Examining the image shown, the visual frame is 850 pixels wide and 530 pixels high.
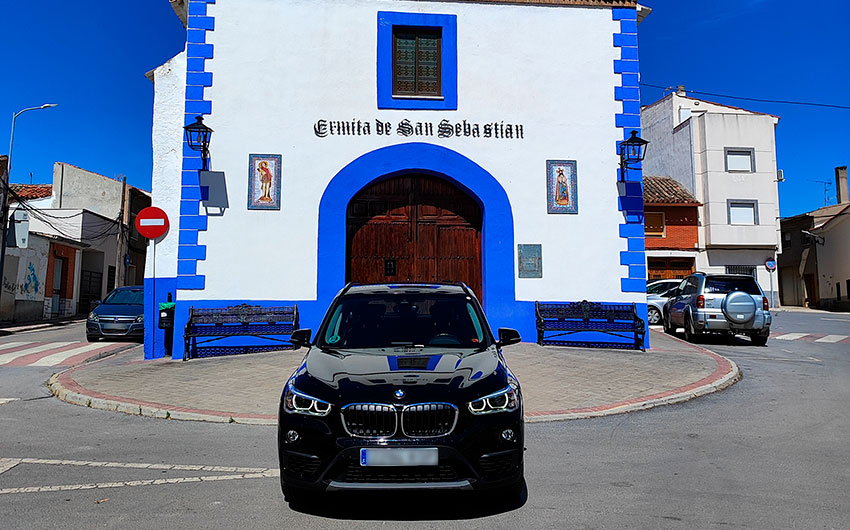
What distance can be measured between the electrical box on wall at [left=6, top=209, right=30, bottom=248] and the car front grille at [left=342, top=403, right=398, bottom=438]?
26609 millimetres

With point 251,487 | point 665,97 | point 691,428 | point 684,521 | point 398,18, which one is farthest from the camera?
point 665,97

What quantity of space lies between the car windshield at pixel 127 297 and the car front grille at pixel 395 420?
603 inches

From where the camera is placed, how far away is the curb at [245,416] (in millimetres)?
7367

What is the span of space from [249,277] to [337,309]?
24.5 feet

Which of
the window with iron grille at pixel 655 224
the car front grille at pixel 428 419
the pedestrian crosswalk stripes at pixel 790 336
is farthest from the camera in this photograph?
the window with iron grille at pixel 655 224

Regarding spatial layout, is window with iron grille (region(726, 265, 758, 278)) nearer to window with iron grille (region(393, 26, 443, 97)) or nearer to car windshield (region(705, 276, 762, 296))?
car windshield (region(705, 276, 762, 296))

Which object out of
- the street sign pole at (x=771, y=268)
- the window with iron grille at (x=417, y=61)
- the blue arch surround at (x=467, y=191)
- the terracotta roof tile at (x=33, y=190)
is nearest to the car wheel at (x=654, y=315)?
the blue arch surround at (x=467, y=191)

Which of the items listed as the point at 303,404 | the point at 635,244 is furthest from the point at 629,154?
the point at 303,404

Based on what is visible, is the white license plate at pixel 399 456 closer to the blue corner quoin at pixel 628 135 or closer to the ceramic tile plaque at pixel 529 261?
the ceramic tile plaque at pixel 529 261

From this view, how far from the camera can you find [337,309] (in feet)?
18.5

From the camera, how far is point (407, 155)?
1323cm

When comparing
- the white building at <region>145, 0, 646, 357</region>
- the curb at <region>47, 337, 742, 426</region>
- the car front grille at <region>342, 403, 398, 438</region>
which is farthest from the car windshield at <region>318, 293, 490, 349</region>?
the white building at <region>145, 0, 646, 357</region>

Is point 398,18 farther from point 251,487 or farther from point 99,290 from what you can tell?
point 99,290

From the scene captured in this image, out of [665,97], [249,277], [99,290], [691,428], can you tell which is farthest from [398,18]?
[665,97]
